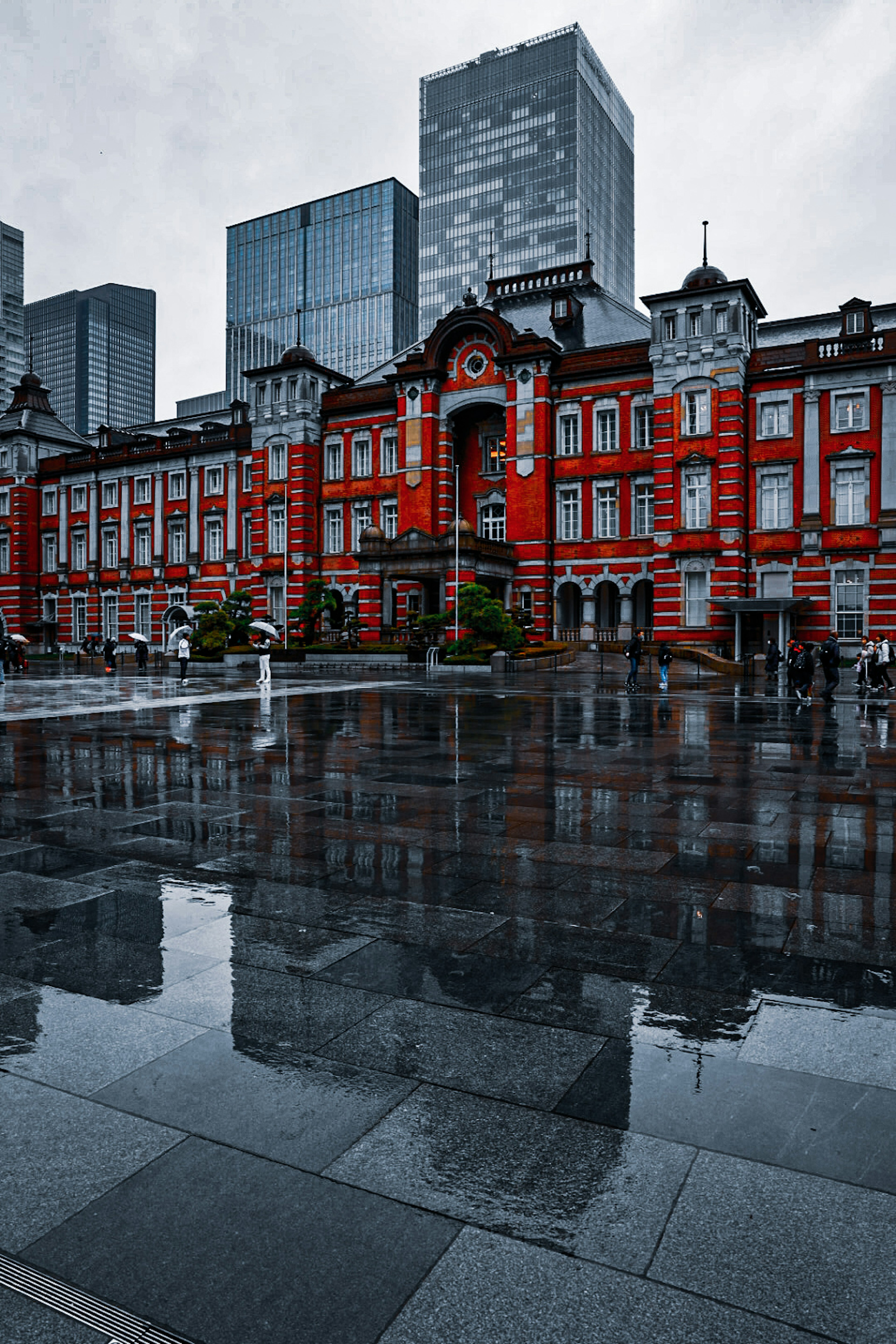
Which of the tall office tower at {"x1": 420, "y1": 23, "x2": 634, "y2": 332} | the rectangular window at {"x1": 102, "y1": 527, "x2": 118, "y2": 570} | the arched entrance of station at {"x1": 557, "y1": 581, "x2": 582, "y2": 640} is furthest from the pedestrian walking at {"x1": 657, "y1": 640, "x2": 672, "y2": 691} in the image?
the tall office tower at {"x1": 420, "y1": 23, "x2": 634, "y2": 332}

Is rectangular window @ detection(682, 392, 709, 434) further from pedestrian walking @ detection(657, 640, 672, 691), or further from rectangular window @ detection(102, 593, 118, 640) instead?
rectangular window @ detection(102, 593, 118, 640)

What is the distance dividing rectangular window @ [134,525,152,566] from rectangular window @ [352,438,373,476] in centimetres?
1668

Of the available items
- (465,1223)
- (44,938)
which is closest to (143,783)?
(44,938)

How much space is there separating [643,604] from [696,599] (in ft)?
13.8

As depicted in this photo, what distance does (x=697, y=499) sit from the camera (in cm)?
4119

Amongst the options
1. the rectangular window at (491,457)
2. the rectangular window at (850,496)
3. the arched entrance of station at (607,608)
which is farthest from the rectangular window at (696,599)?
the rectangular window at (491,457)

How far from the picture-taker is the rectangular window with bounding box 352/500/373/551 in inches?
1993

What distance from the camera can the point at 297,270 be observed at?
158000 millimetres

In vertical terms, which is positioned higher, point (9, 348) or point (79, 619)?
point (9, 348)

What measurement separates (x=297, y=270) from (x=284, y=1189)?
172016 mm

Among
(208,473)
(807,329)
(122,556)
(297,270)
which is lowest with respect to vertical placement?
(122,556)

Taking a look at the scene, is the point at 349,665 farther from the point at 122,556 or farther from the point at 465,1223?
the point at 465,1223

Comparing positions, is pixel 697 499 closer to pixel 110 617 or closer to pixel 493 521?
pixel 493 521

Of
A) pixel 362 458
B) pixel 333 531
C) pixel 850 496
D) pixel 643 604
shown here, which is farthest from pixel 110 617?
pixel 850 496
